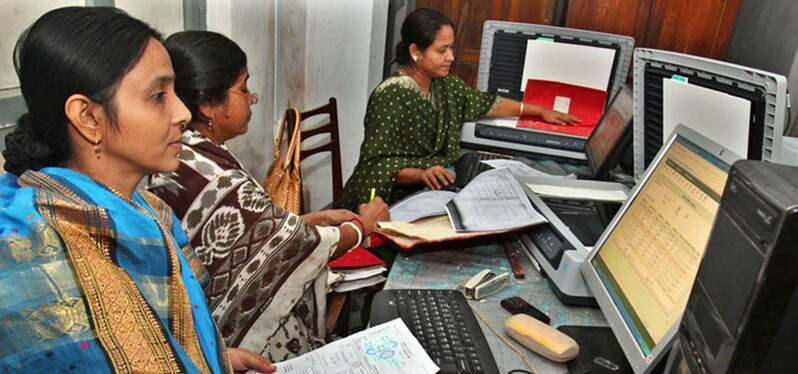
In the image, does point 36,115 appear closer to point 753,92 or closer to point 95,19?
point 95,19

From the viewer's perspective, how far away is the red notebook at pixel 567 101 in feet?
6.96

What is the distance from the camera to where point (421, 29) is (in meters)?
2.13

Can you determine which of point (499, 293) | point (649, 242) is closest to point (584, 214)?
point (499, 293)

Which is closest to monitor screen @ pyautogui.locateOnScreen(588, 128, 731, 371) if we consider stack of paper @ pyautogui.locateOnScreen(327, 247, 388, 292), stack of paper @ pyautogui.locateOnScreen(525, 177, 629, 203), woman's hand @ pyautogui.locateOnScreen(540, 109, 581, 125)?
stack of paper @ pyautogui.locateOnScreen(525, 177, 629, 203)

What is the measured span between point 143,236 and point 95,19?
308 millimetres

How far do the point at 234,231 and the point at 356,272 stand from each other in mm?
334

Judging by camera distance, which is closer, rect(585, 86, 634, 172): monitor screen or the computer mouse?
the computer mouse

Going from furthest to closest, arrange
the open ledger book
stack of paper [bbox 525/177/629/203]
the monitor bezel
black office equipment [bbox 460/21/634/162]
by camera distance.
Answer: black office equipment [bbox 460/21/634/162] < the monitor bezel < stack of paper [bbox 525/177/629/203] < the open ledger book

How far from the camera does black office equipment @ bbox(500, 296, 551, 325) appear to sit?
0.98 meters

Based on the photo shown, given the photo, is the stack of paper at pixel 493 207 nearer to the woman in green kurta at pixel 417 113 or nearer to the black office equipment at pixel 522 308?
the black office equipment at pixel 522 308

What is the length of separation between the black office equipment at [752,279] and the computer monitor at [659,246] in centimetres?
23

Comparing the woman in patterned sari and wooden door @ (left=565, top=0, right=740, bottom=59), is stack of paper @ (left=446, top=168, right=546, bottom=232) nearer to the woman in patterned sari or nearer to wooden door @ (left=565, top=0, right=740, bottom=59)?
the woman in patterned sari

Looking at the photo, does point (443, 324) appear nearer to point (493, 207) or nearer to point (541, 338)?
point (541, 338)

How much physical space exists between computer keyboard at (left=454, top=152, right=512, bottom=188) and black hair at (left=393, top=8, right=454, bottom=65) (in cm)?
52
